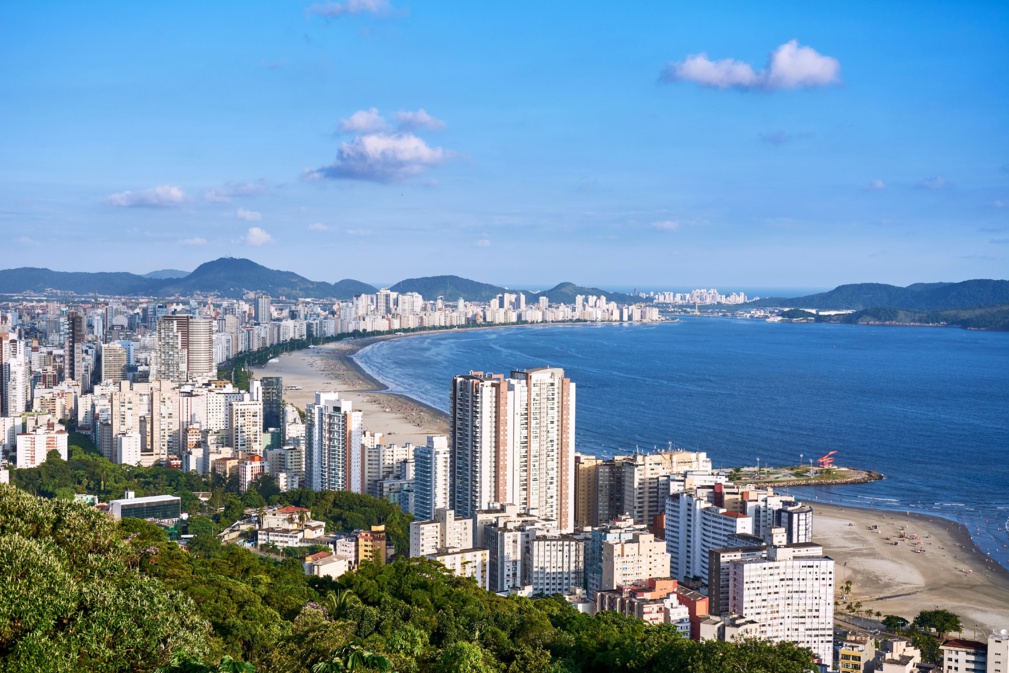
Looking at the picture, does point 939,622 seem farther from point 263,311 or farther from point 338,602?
point 263,311

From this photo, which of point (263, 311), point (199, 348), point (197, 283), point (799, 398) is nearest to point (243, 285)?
point (197, 283)

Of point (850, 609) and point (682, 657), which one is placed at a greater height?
point (682, 657)

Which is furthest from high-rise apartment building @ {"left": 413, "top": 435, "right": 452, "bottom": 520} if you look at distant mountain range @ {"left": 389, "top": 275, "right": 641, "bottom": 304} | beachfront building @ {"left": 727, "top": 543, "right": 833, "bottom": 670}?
distant mountain range @ {"left": 389, "top": 275, "right": 641, "bottom": 304}

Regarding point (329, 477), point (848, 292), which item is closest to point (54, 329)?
point (329, 477)

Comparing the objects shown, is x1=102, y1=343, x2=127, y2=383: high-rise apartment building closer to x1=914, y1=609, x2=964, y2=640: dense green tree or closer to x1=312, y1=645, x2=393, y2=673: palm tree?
x1=914, y1=609, x2=964, y2=640: dense green tree

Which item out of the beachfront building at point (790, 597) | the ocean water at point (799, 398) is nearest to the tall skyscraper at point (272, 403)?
the ocean water at point (799, 398)

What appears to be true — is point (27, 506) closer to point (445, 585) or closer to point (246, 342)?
point (445, 585)

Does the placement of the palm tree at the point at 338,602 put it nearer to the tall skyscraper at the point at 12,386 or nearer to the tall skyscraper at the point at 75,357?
the tall skyscraper at the point at 12,386
